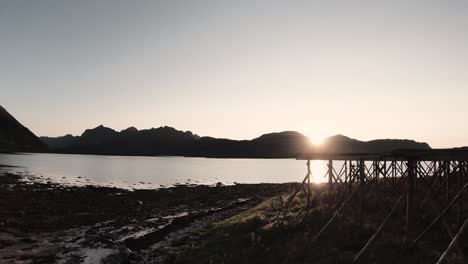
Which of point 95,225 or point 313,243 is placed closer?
point 313,243

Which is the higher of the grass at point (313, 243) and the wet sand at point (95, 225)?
the grass at point (313, 243)

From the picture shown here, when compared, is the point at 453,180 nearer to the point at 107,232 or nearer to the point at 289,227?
the point at 289,227

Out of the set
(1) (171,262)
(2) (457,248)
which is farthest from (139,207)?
(2) (457,248)

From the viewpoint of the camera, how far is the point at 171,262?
1984 centimetres

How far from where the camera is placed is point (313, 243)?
18062 millimetres

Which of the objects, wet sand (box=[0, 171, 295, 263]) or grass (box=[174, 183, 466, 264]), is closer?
grass (box=[174, 183, 466, 264])

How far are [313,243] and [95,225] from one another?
2147 cm

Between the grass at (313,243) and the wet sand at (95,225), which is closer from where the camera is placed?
the grass at (313,243)

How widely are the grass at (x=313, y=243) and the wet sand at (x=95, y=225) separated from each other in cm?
318

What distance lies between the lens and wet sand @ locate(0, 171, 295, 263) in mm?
23031

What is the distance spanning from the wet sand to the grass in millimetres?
3180

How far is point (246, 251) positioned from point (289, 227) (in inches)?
143

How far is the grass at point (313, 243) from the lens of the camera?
607 inches

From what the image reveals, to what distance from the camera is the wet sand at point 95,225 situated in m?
23.0
